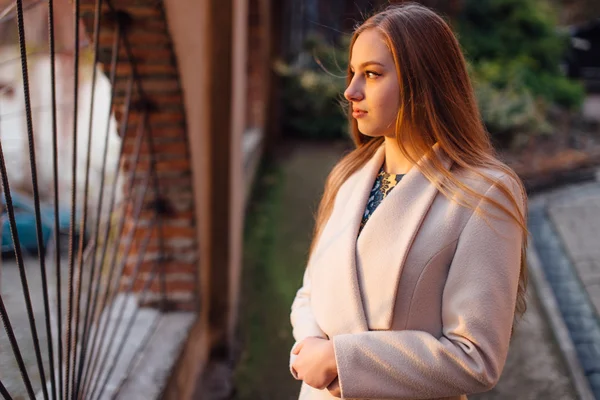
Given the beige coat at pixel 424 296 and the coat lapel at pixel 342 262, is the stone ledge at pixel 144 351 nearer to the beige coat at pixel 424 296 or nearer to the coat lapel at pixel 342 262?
the coat lapel at pixel 342 262

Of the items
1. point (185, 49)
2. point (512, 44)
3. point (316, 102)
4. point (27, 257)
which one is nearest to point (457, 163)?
point (185, 49)

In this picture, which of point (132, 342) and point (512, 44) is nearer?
point (132, 342)

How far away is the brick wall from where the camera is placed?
275 cm

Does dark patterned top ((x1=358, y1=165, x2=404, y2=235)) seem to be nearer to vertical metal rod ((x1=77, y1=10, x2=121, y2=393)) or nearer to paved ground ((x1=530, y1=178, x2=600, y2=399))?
vertical metal rod ((x1=77, y1=10, x2=121, y2=393))

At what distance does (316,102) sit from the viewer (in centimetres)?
1065

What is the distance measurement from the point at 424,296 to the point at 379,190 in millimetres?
288

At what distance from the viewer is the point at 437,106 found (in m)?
1.35

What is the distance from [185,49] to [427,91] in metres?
2.04

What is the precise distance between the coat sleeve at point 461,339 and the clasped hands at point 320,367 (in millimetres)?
26

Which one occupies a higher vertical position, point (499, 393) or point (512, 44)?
point (512, 44)

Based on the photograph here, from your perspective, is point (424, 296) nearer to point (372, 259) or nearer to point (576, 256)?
point (372, 259)

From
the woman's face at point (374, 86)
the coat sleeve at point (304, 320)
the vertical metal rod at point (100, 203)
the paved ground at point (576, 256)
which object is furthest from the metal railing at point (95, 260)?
the paved ground at point (576, 256)

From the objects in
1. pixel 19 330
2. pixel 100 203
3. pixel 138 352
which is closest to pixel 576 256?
pixel 138 352

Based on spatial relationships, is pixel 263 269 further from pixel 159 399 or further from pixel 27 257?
pixel 159 399
